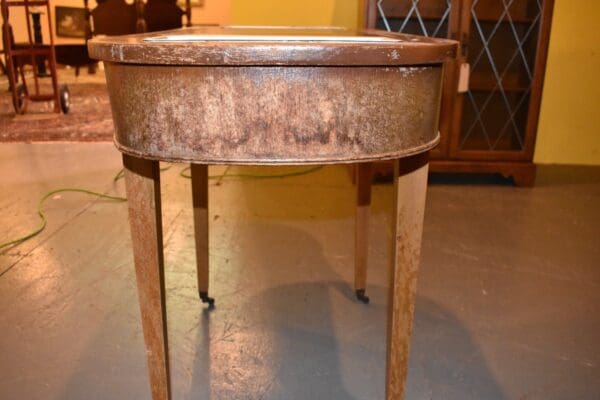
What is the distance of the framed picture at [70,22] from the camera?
717 cm

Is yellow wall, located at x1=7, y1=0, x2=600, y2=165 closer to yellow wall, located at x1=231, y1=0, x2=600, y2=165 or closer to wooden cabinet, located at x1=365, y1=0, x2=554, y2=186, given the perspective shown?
yellow wall, located at x1=231, y1=0, x2=600, y2=165

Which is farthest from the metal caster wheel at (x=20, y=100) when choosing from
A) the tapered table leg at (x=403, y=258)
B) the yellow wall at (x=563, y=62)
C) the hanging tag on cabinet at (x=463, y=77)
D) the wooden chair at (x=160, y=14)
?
the tapered table leg at (x=403, y=258)

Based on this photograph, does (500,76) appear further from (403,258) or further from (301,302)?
(403,258)

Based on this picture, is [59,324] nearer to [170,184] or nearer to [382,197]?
[170,184]

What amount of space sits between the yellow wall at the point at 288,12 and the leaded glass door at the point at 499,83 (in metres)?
0.72

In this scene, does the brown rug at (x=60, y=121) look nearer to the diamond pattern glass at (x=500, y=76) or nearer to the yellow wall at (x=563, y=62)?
the yellow wall at (x=563, y=62)

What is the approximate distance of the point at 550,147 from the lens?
2807 millimetres

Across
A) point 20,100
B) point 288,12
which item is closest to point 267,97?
point 288,12

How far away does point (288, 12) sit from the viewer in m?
2.84

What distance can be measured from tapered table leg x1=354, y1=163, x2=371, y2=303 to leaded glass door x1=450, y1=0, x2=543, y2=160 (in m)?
1.22

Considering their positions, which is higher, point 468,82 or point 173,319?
point 468,82

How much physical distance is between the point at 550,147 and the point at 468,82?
71cm

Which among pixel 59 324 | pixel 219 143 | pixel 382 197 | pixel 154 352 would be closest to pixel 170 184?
pixel 382 197

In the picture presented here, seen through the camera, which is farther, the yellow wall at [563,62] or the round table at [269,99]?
the yellow wall at [563,62]
